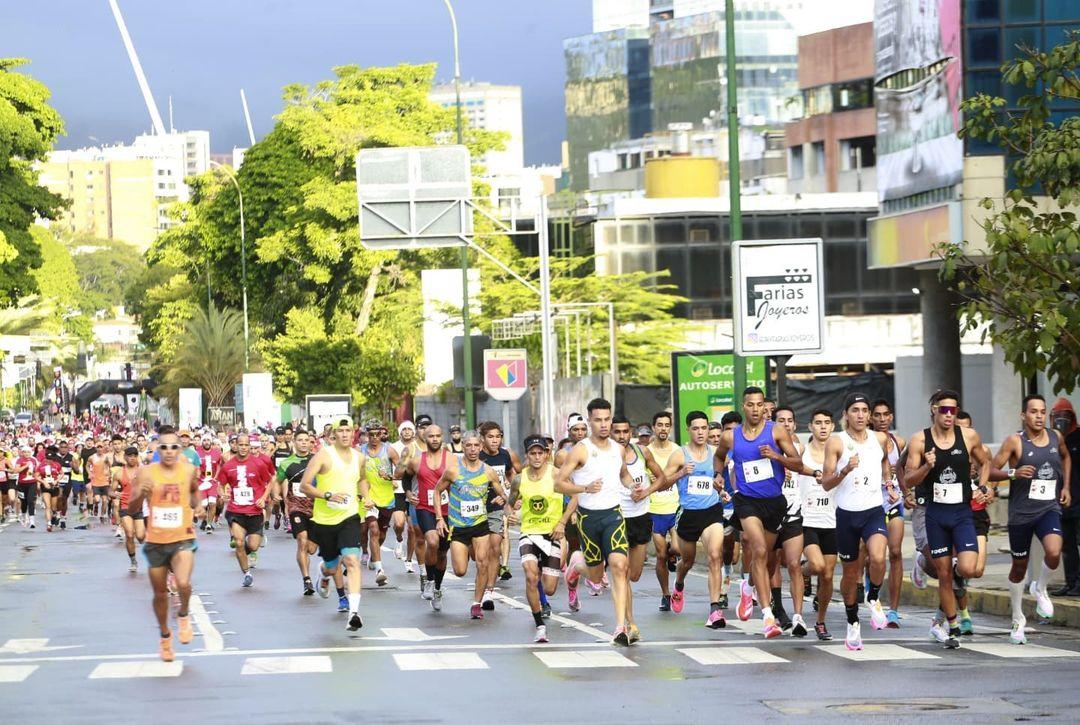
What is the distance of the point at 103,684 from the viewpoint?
14.0 meters

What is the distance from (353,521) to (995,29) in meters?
27.8

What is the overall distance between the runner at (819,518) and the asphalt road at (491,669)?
0.38 metres

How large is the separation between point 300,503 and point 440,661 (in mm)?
8875

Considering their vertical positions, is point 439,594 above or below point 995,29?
below

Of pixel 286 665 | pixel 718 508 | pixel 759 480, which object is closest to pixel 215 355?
pixel 718 508

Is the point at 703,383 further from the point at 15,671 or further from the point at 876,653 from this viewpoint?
the point at 15,671

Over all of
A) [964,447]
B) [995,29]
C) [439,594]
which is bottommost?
[439,594]

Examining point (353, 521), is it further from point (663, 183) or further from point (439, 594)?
point (663, 183)

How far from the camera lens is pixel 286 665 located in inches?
588

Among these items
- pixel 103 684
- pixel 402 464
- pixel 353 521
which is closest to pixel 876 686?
pixel 103 684

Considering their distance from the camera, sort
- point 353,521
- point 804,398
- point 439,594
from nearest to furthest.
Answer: point 353,521
point 439,594
point 804,398

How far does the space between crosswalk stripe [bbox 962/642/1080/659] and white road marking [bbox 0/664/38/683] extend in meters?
6.52

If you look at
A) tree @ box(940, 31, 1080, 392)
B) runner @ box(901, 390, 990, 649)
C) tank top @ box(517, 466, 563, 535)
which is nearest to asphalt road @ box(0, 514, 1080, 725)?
runner @ box(901, 390, 990, 649)

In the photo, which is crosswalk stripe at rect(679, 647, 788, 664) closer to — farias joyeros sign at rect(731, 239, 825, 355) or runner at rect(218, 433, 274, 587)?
farias joyeros sign at rect(731, 239, 825, 355)
